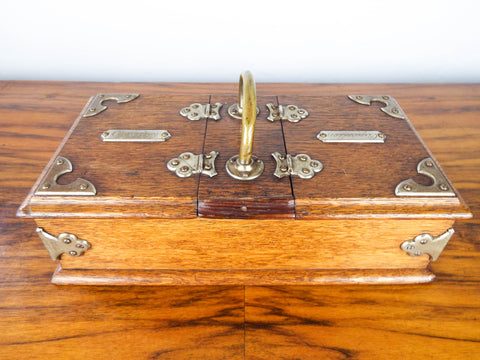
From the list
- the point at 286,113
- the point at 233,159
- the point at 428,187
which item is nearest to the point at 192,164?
the point at 233,159

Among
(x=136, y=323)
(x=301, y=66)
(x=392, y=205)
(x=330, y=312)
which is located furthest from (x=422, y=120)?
(x=136, y=323)

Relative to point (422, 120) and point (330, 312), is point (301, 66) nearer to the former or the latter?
point (422, 120)

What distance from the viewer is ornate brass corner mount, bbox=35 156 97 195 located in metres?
0.74

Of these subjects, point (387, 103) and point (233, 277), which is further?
point (387, 103)

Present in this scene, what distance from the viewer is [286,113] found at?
977 millimetres

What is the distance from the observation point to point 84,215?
748 mm

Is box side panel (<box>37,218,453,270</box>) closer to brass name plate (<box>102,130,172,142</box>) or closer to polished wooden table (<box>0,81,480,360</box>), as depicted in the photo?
polished wooden table (<box>0,81,480,360</box>)

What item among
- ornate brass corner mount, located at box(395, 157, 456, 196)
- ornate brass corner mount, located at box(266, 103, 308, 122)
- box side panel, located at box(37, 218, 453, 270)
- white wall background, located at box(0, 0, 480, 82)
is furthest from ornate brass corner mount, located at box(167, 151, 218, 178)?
white wall background, located at box(0, 0, 480, 82)

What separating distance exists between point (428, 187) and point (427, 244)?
5.8 inches

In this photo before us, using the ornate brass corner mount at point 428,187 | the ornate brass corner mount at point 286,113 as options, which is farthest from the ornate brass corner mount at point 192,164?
the ornate brass corner mount at point 428,187

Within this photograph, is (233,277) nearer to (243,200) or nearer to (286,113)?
(243,200)

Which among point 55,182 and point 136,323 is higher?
point 55,182

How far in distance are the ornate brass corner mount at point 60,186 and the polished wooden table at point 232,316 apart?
0.25 m

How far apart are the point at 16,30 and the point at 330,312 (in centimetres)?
137
